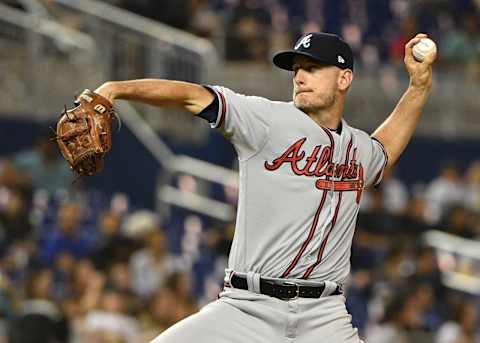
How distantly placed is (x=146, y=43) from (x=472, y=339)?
4.26 m

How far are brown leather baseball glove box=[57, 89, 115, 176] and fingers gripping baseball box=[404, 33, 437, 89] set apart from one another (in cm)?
148

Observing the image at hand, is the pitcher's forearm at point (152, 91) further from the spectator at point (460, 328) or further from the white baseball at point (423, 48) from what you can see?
the spectator at point (460, 328)

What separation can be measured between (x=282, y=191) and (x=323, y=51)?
0.56m

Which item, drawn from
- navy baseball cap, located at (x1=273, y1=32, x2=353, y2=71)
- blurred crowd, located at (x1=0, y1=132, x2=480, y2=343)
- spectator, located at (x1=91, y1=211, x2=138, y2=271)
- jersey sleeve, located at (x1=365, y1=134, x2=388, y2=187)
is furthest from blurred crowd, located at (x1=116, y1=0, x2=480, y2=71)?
navy baseball cap, located at (x1=273, y1=32, x2=353, y2=71)

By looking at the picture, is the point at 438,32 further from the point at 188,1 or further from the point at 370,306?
the point at 370,306

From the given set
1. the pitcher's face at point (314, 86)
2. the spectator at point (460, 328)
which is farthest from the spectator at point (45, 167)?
the pitcher's face at point (314, 86)

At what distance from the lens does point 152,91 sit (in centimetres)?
456

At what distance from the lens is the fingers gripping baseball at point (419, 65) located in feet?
18.0

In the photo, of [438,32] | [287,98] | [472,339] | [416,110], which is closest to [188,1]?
[287,98]

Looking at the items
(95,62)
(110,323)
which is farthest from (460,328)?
(95,62)

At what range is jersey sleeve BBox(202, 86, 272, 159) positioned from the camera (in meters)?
4.77

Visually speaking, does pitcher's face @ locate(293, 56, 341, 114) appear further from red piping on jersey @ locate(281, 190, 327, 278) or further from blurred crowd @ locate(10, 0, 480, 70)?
blurred crowd @ locate(10, 0, 480, 70)

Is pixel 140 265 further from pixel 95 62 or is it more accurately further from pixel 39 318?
pixel 95 62

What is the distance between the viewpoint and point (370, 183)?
5297mm
